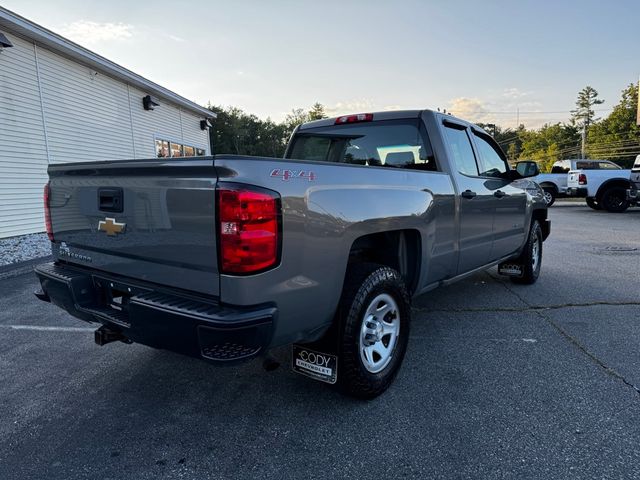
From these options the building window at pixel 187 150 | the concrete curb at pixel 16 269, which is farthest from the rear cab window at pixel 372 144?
the building window at pixel 187 150

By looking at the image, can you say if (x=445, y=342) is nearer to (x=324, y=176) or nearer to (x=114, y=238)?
(x=324, y=176)

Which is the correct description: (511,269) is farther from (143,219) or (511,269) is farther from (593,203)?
(593,203)

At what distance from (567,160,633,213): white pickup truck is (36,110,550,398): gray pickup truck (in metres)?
14.7

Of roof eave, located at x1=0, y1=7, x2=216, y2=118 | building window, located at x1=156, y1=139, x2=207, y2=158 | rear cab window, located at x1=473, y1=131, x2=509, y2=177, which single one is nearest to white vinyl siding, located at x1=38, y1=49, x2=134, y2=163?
roof eave, located at x1=0, y1=7, x2=216, y2=118

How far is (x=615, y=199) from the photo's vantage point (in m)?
15.5

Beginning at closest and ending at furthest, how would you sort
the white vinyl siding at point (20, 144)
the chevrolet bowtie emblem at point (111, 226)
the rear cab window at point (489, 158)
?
1. the chevrolet bowtie emblem at point (111, 226)
2. the rear cab window at point (489, 158)
3. the white vinyl siding at point (20, 144)

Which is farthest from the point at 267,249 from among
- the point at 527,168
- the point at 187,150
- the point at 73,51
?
the point at 187,150

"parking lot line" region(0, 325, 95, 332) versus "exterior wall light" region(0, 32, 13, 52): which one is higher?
"exterior wall light" region(0, 32, 13, 52)

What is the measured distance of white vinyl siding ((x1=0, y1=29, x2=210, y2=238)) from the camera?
943cm

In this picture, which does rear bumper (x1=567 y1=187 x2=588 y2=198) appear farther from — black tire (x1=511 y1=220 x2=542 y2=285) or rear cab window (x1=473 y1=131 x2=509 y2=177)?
rear cab window (x1=473 y1=131 x2=509 y2=177)

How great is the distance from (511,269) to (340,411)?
3.66m

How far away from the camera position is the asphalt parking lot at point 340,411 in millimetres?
2072

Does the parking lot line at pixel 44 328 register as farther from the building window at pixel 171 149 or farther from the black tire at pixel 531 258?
the building window at pixel 171 149

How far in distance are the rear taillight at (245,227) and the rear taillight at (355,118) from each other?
6.82 ft
